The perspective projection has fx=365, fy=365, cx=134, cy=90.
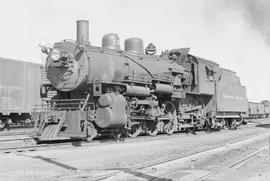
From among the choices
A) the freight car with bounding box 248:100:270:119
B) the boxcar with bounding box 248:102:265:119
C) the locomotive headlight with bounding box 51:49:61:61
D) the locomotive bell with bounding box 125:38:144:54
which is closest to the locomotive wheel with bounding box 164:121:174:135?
the locomotive bell with bounding box 125:38:144:54

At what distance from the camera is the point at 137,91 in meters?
14.6

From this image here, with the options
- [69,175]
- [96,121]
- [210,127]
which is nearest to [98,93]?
[96,121]

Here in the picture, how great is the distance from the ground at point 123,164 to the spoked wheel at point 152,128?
13.9 feet

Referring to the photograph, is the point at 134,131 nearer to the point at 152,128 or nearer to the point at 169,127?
the point at 152,128

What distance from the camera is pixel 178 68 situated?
18.2 m

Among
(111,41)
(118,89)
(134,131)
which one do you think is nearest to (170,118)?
(134,131)

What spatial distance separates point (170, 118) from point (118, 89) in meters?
4.23

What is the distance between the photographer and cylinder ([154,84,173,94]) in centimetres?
1580

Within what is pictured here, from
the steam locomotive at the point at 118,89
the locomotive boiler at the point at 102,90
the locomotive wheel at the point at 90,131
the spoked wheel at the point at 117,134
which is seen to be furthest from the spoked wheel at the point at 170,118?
the locomotive wheel at the point at 90,131

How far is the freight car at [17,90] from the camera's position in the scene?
68.1ft

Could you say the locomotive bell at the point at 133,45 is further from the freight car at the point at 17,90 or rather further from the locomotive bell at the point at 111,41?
the freight car at the point at 17,90

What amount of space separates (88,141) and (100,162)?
4230 mm

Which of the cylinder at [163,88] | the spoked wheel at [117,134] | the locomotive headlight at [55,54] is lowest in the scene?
the spoked wheel at [117,134]

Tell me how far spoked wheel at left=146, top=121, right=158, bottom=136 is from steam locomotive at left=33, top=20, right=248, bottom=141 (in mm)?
46
